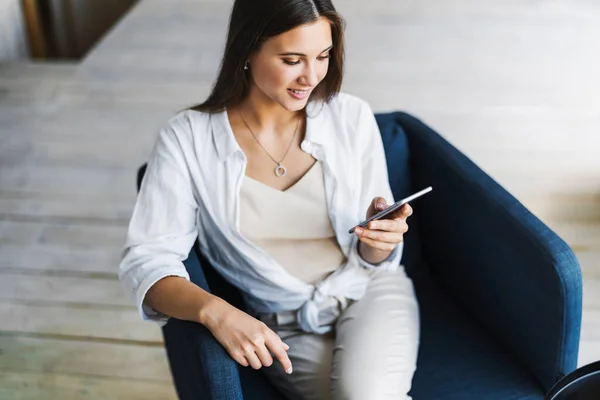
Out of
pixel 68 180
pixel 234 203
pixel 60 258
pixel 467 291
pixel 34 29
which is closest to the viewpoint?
pixel 234 203

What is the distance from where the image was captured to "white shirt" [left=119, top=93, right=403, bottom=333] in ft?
4.30

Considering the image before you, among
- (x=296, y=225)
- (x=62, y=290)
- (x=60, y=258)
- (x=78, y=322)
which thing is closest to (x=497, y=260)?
(x=296, y=225)

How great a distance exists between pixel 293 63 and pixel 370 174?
0.91ft

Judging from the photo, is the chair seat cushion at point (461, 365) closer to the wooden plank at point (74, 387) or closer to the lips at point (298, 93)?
the lips at point (298, 93)

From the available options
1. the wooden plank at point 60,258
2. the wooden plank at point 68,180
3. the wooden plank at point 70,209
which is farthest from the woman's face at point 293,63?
the wooden plank at point 68,180

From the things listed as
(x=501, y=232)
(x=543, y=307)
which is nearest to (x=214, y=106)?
(x=501, y=232)

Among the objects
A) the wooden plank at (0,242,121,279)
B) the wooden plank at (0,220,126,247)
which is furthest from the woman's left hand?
the wooden plank at (0,220,126,247)

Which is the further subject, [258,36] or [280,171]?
[280,171]

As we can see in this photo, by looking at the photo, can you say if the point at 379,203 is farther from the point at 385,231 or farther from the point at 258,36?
the point at 258,36

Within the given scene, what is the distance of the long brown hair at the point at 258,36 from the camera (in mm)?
1212

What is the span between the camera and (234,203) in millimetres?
1350

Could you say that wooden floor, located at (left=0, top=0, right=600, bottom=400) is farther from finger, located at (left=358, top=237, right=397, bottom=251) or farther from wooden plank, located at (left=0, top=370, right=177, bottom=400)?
finger, located at (left=358, top=237, right=397, bottom=251)

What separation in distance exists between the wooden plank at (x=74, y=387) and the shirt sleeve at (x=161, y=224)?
0.67 m

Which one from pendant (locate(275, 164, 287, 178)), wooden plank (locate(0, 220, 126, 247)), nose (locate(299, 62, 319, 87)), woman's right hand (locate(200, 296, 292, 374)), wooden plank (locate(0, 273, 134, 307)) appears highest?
nose (locate(299, 62, 319, 87))
